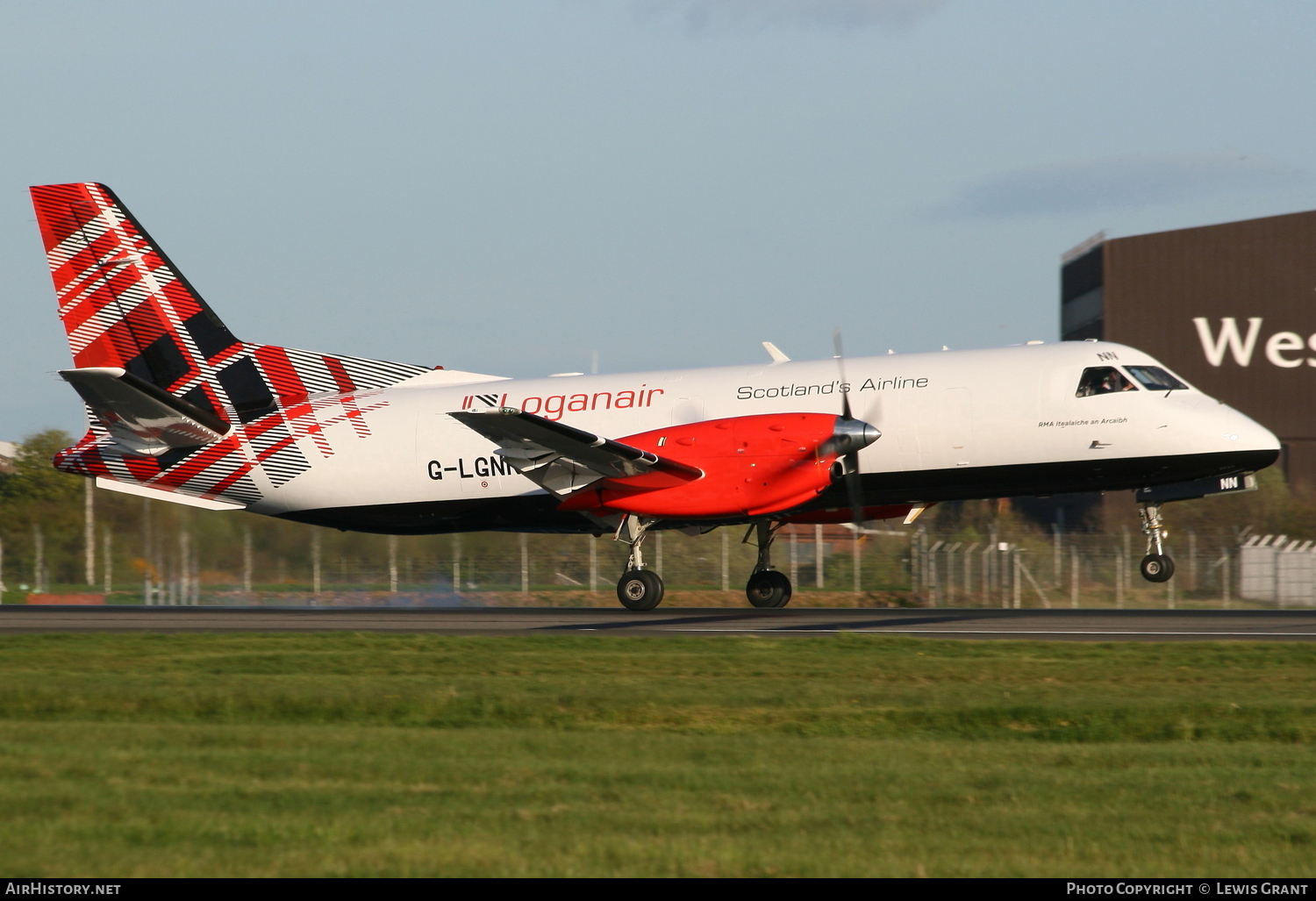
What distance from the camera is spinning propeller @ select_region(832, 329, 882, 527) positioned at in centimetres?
2067

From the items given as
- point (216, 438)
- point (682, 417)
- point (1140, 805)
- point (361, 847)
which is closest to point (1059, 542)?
point (682, 417)

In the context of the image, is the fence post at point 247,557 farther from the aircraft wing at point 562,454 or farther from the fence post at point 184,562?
the aircraft wing at point 562,454

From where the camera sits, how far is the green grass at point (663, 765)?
5723 millimetres

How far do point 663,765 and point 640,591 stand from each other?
14309 mm

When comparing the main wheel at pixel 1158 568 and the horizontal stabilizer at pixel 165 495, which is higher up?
the horizontal stabilizer at pixel 165 495

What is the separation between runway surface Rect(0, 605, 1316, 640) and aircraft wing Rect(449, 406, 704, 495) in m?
2.36

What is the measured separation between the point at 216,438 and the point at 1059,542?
17153 mm

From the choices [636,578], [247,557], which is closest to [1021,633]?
[636,578]

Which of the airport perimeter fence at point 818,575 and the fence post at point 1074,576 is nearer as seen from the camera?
the airport perimeter fence at point 818,575

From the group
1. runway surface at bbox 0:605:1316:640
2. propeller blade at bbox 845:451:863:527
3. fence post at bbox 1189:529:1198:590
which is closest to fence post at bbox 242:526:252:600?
runway surface at bbox 0:605:1316:640

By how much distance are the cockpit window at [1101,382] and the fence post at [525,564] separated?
12085 mm

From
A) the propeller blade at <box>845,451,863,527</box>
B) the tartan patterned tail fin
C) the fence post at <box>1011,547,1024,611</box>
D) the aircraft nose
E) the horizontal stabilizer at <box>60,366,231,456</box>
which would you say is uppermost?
the tartan patterned tail fin

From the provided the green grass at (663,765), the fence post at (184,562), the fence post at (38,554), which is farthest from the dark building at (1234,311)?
the green grass at (663,765)

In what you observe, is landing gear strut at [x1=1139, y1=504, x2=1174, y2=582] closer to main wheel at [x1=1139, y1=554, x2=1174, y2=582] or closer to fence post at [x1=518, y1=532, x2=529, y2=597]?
main wheel at [x1=1139, y1=554, x2=1174, y2=582]
